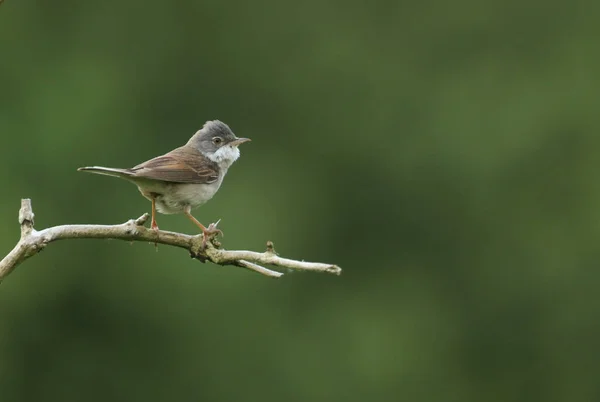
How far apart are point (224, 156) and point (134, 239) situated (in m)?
2.54

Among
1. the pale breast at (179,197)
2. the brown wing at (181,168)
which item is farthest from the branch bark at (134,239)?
the pale breast at (179,197)

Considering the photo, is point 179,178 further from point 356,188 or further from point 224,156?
point 356,188

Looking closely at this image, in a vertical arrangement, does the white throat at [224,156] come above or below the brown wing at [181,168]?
above

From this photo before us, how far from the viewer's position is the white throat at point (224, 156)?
26.4 feet

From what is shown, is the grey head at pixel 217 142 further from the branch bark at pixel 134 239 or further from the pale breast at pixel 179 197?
the branch bark at pixel 134 239

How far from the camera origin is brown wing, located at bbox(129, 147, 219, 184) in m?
7.00

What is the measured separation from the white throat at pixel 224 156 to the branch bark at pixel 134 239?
2.09 metres

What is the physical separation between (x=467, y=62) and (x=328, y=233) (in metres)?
5.31

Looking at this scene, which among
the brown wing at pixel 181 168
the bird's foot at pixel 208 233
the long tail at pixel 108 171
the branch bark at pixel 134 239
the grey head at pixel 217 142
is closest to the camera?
the branch bark at pixel 134 239

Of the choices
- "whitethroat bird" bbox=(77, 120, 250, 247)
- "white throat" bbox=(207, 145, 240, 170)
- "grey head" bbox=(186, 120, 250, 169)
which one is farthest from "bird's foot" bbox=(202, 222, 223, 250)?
"grey head" bbox=(186, 120, 250, 169)

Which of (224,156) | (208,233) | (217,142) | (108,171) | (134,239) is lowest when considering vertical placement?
(134,239)

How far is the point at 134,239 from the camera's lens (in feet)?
18.6

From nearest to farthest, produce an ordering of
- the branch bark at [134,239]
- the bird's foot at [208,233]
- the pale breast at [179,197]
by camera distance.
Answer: the branch bark at [134,239] < the bird's foot at [208,233] < the pale breast at [179,197]

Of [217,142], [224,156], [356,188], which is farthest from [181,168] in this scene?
[356,188]
